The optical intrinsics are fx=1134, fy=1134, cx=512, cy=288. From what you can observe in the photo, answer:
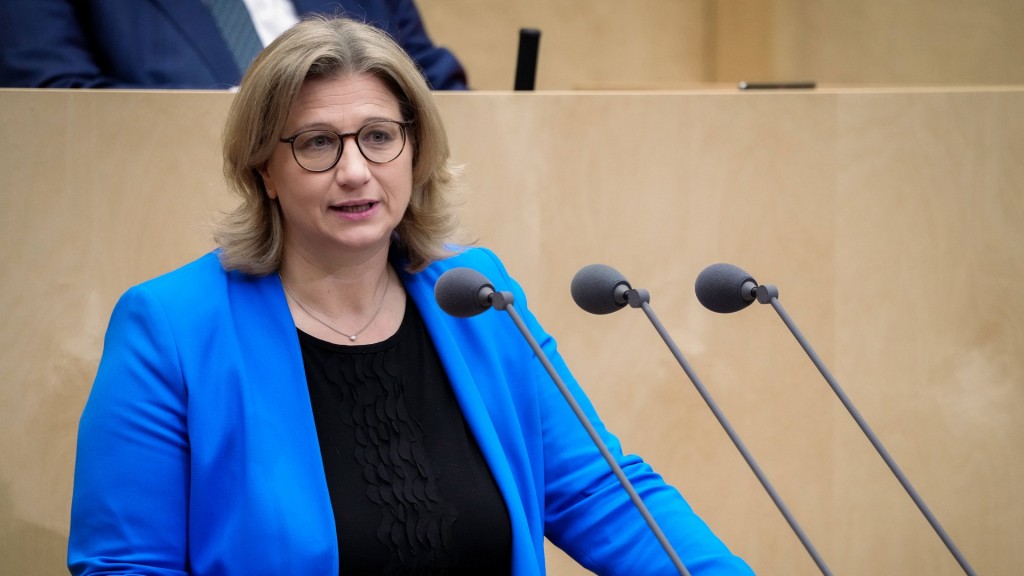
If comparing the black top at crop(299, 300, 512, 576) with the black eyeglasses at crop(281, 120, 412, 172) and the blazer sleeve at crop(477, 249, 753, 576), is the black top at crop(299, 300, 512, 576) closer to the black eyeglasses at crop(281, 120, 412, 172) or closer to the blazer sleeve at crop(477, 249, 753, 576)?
the blazer sleeve at crop(477, 249, 753, 576)

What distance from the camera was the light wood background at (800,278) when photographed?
6.71 ft

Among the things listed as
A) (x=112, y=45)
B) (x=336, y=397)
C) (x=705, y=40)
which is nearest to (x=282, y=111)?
(x=336, y=397)

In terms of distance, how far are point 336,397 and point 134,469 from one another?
269 millimetres

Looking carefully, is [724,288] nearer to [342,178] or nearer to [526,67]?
[342,178]

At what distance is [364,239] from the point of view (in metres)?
1.46

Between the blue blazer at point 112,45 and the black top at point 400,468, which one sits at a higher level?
the blue blazer at point 112,45

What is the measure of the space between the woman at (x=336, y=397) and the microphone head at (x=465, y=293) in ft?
1.14

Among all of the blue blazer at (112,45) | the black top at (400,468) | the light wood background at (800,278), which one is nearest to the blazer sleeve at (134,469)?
the black top at (400,468)

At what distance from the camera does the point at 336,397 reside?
1447 millimetres

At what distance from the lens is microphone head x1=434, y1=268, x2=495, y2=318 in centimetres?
112

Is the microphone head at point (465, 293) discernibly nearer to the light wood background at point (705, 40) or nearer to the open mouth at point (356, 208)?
the open mouth at point (356, 208)

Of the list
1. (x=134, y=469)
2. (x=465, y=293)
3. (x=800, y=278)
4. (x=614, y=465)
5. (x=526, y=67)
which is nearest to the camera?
(x=614, y=465)

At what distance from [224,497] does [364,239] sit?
1.20ft

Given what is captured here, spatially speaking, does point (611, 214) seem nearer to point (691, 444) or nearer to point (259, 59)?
point (691, 444)
